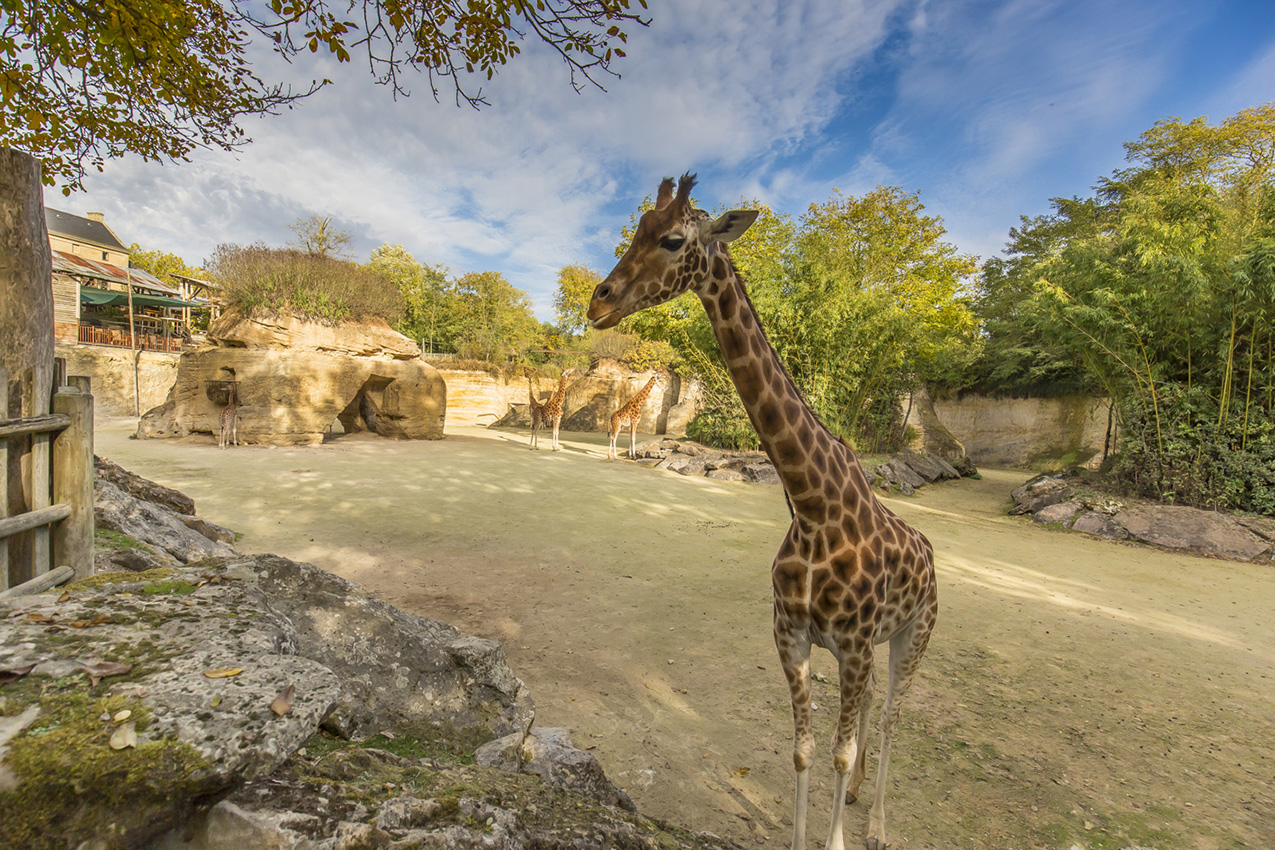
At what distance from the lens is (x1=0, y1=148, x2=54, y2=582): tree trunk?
2.28 metres

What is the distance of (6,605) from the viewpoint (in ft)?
4.63

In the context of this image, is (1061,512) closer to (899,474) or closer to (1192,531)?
(1192,531)

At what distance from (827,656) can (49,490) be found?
425 centimetres

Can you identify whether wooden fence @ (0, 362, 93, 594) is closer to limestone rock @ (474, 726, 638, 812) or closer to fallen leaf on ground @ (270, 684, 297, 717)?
fallen leaf on ground @ (270, 684, 297, 717)

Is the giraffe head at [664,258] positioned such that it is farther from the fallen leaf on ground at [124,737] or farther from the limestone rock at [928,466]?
the limestone rock at [928,466]

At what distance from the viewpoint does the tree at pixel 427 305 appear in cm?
2994

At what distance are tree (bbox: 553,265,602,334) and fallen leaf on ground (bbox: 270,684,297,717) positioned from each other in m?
30.5

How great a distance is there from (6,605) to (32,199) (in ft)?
6.67

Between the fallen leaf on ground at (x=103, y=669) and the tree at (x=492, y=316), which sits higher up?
the tree at (x=492, y=316)

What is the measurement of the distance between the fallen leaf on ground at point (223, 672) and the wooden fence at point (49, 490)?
160cm

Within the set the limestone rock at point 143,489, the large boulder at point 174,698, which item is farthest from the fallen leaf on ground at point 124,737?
the limestone rock at point 143,489

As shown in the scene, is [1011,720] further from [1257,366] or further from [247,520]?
[1257,366]

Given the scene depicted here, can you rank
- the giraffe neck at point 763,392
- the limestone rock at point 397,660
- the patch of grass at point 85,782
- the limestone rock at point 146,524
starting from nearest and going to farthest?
1. the patch of grass at point 85,782
2. the giraffe neck at point 763,392
3. the limestone rock at point 397,660
4. the limestone rock at point 146,524

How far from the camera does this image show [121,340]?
69.9 ft
